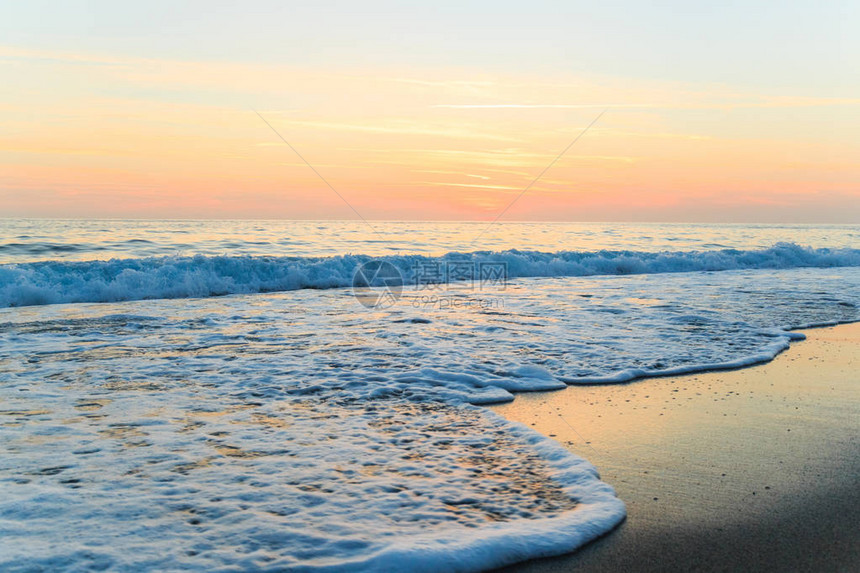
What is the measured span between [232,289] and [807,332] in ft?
42.8

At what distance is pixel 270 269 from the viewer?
17.6 meters

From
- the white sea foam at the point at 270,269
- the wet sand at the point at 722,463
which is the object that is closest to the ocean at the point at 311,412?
the white sea foam at the point at 270,269

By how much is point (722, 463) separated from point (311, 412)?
11.1 ft

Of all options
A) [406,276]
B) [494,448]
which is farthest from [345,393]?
[406,276]

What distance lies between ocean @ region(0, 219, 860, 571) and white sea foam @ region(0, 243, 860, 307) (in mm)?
134

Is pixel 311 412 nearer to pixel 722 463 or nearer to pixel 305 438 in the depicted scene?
pixel 305 438

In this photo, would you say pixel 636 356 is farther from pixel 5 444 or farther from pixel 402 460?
pixel 5 444

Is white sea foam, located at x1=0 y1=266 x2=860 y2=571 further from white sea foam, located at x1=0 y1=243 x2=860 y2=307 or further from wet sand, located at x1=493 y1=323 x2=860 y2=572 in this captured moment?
white sea foam, located at x1=0 y1=243 x2=860 y2=307

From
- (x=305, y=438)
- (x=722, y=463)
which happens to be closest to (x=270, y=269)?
(x=305, y=438)

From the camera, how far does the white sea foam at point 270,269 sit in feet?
44.8

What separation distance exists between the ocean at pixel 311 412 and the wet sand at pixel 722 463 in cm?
24

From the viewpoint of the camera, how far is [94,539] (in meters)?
3.16

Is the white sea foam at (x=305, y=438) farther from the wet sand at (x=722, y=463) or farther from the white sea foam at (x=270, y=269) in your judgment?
the white sea foam at (x=270, y=269)

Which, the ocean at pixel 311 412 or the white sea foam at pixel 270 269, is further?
the white sea foam at pixel 270 269
